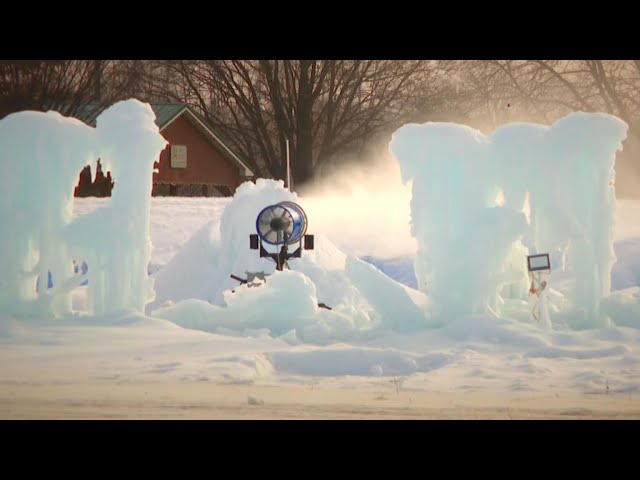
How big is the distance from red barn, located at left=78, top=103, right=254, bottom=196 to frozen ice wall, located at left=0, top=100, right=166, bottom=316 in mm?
15939

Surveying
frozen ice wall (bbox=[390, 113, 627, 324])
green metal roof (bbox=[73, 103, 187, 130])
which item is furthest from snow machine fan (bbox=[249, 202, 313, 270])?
green metal roof (bbox=[73, 103, 187, 130])

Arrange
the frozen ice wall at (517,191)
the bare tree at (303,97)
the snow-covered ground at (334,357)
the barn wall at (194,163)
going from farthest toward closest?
1. the bare tree at (303,97)
2. the barn wall at (194,163)
3. the frozen ice wall at (517,191)
4. the snow-covered ground at (334,357)

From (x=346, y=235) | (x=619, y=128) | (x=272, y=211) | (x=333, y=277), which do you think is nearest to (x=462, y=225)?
(x=619, y=128)

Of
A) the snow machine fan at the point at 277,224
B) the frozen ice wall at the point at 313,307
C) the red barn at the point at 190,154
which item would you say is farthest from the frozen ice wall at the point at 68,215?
the red barn at the point at 190,154

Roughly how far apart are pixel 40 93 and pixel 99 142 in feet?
57.7

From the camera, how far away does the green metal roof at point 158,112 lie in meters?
31.4

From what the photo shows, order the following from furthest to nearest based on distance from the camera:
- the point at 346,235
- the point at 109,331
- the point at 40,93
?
the point at 40,93, the point at 346,235, the point at 109,331

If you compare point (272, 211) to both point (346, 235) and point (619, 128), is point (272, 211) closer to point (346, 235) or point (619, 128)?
point (619, 128)

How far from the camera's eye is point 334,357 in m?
12.7

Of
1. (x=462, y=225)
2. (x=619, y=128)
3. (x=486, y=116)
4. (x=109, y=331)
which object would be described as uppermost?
(x=486, y=116)

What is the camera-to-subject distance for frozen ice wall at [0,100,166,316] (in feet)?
49.6

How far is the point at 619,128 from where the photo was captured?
49.2ft

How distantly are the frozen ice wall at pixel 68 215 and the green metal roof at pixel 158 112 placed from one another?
15.7 metres

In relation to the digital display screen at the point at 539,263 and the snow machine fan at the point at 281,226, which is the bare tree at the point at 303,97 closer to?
the snow machine fan at the point at 281,226
